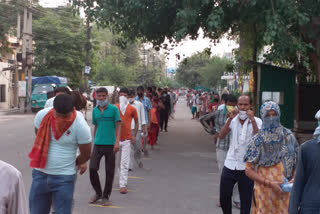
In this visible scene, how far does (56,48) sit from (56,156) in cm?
3953

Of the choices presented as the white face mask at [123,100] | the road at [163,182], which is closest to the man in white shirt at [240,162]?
the road at [163,182]

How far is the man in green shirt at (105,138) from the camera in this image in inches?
287

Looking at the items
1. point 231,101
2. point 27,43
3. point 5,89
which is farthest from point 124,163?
point 5,89

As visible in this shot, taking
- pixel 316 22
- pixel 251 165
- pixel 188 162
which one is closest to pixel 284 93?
pixel 316 22

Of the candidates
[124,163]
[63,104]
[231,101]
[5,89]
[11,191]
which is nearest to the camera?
[11,191]

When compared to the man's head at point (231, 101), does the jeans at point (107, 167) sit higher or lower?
lower

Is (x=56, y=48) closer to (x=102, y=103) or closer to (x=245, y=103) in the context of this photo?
(x=102, y=103)

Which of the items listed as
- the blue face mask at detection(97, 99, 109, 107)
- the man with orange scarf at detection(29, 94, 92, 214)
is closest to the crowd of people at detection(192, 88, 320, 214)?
the blue face mask at detection(97, 99, 109, 107)

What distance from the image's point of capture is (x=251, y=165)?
4656mm

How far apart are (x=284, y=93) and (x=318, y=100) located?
128 cm

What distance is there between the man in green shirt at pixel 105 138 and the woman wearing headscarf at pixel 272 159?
3.07m

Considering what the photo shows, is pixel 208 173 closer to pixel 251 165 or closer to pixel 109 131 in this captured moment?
pixel 109 131

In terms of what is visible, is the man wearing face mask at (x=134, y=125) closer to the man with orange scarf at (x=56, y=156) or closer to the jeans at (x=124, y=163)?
the jeans at (x=124, y=163)

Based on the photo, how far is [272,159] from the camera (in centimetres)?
455
